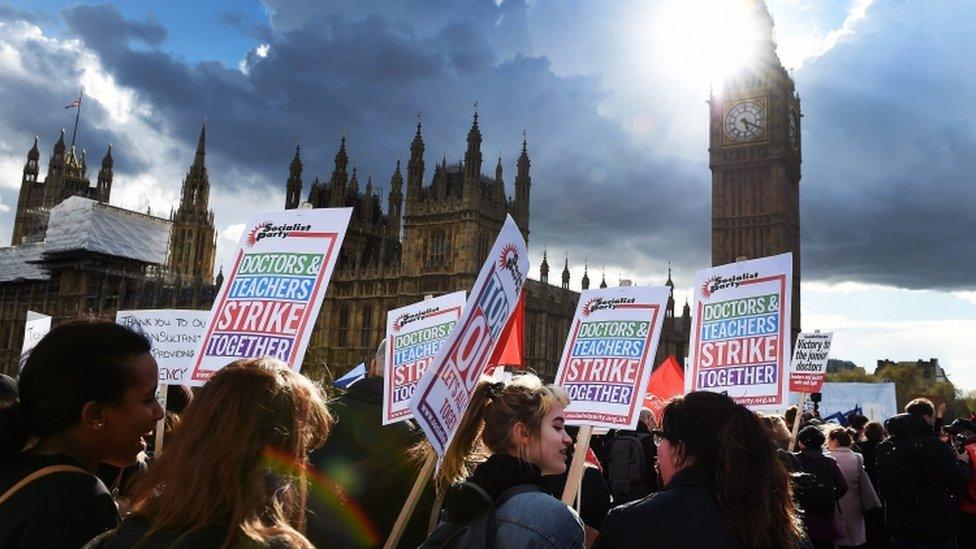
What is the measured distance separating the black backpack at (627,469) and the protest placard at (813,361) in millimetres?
4946

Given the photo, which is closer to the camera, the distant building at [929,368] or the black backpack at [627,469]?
the black backpack at [627,469]

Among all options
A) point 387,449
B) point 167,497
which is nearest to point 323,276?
point 387,449

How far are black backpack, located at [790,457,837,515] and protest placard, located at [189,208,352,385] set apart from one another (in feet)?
11.8

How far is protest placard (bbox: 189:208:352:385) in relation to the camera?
461cm

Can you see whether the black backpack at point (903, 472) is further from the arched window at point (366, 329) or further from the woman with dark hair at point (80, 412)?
the arched window at point (366, 329)

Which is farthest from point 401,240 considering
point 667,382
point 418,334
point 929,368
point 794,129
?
point 929,368

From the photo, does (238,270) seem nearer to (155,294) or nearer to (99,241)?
(155,294)

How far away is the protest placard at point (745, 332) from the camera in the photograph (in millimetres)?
5938

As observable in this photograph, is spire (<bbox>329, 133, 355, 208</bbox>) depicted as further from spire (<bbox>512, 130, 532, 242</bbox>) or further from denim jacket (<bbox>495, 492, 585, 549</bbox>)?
denim jacket (<bbox>495, 492, 585, 549</bbox>)

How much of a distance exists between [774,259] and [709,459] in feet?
12.1

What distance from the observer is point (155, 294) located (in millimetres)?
57438

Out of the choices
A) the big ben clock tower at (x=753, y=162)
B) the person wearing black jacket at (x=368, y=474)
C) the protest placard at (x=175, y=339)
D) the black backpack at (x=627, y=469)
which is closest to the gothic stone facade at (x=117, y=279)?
the big ben clock tower at (x=753, y=162)

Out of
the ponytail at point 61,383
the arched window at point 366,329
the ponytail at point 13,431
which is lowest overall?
the ponytail at point 13,431

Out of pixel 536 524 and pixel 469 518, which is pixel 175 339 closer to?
pixel 469 518
